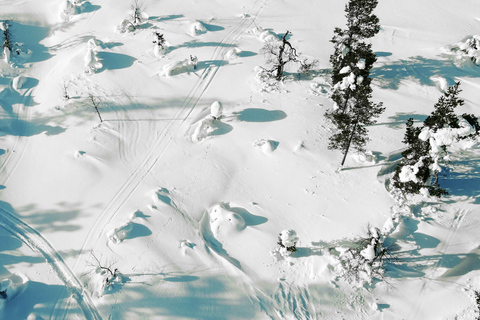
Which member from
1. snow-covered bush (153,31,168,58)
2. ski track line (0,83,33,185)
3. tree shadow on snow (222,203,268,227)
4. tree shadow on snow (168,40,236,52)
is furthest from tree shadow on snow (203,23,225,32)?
tree shadow on snow (222,203,268,227)

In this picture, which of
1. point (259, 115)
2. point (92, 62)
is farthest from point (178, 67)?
point (259, 115)

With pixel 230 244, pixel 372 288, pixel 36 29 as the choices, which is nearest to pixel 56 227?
pixel 230 244

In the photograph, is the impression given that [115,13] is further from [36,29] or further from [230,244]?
[230,244]

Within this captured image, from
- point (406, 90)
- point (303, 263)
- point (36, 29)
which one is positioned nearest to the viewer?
point (303, 263)

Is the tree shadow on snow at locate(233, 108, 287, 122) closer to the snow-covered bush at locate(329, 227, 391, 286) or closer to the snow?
the snow

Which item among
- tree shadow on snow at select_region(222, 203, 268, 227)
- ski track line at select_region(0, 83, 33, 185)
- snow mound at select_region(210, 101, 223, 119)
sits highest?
snow mound at select_region(210, 101, 223, 119)

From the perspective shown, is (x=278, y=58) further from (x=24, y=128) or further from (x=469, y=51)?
(x=24, y=128)

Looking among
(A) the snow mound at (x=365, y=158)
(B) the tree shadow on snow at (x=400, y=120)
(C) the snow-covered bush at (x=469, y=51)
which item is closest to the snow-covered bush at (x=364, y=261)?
(A) the snow mound at (x=365, y=158)
